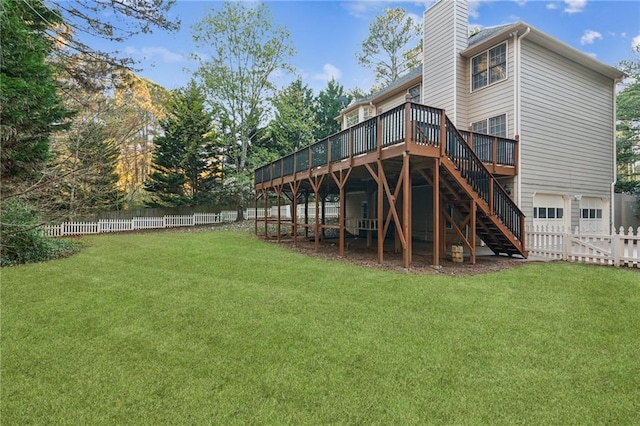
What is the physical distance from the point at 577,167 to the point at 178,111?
21644mm

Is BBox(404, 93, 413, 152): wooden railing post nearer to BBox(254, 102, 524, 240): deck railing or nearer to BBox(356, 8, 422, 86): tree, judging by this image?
BBox(254, 102, 524, 240): deck railing

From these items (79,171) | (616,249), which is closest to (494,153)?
(616,249)

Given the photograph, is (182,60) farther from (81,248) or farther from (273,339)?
(273,339)

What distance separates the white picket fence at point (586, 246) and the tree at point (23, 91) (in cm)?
1127

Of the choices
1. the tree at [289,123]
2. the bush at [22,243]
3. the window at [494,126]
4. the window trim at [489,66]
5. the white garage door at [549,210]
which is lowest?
the bush at [22,243]

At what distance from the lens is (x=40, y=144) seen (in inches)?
293

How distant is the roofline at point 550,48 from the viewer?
9539mm

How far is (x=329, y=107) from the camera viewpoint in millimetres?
30750

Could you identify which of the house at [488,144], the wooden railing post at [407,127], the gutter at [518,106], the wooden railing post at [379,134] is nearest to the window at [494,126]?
the house at [488,144]

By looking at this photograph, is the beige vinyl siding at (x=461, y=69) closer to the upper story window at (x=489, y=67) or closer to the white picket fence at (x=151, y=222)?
the upper story window at (x=489, y=67)

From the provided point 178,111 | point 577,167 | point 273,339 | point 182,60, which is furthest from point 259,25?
point 273,339

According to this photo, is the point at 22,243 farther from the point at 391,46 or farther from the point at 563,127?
the point at 391,46

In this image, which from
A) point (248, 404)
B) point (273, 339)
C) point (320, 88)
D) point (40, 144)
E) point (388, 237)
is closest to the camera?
point (248, 404)

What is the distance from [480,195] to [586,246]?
2955 mm
